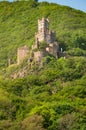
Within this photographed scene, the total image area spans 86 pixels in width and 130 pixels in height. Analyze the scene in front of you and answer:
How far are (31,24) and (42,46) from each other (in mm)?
47883

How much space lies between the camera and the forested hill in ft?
528

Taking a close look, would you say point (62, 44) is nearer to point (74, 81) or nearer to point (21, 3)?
point (74, 81)

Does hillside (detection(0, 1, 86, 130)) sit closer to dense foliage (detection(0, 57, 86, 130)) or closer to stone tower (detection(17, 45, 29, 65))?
dense foliage (detection(0, 57, 86, 130))

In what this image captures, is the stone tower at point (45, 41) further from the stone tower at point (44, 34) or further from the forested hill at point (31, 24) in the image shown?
the forested hill at point (31, 24)

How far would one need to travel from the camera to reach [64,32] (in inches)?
6521

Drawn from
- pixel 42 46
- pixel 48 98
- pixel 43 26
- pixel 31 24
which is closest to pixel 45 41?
pixel 42 46

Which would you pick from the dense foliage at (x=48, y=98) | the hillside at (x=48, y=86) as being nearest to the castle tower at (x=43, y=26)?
the hillside at (x=48, y=86)

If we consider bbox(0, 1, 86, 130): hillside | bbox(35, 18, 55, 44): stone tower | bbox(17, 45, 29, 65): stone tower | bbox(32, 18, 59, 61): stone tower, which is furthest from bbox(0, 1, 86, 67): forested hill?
bbox(17, 45, 29, 65): stone tower

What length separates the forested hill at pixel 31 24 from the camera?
528 feet

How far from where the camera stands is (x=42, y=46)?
445 ft

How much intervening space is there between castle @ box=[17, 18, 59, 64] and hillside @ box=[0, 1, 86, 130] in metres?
1.04

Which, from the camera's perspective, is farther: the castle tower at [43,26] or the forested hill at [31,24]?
the forested hill at [31,24]

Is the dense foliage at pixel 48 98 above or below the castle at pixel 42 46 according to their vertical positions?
below

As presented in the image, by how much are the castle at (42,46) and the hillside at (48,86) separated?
104cm
